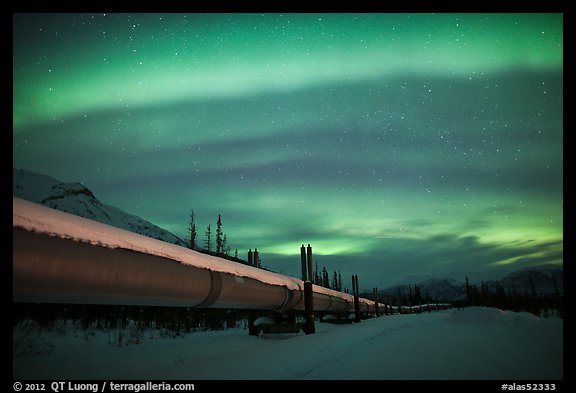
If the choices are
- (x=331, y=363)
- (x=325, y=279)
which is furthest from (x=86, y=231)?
(x=325, y=279)

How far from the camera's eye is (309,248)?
32.2 feet

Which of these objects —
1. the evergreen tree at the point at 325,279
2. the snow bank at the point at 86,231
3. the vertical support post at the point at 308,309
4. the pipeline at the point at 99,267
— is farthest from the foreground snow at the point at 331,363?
the evergreen tree at the point at 325,279

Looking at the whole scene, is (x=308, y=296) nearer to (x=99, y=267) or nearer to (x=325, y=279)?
(x=99, y=267)

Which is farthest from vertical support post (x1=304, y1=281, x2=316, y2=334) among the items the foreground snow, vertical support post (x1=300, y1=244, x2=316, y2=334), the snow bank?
the snow bank

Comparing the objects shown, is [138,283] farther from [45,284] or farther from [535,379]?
[535,379]

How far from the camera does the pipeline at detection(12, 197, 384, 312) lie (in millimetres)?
2695

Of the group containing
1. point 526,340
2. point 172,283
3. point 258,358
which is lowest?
point 526,340

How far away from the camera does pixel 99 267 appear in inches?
127

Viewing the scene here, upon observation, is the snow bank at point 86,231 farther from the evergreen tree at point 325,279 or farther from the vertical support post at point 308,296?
the evergreen tree at point 325,279

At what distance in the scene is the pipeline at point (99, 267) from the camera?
106 inches

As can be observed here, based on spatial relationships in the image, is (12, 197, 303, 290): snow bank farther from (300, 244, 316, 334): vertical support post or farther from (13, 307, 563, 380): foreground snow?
(300, 244, 316, 334): vertical support post
